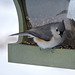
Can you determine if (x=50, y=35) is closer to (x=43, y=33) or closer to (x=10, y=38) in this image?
(x=43, y=33)

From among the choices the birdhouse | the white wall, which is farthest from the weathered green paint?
the white wall

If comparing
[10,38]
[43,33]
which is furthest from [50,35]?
[10,38]

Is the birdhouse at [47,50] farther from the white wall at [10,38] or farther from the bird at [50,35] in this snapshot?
the white wall at [10,38]

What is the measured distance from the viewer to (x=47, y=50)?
1.21m

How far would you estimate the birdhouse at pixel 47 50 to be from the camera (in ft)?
3.80

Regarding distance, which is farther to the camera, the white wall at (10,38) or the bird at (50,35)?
the white wall at (10,38)

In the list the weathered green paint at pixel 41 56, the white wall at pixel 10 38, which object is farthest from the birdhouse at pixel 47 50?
the white wall at pixel 10 38

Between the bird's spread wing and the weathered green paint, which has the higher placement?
the bird's spread wing

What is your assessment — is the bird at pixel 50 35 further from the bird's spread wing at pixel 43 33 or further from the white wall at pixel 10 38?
the white wall at pixel 10 38

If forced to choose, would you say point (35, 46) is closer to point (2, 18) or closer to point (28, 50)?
point (28, 50)

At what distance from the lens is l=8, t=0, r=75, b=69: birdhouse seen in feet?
3.80

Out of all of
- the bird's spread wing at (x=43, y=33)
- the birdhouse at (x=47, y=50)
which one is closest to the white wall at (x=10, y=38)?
the birdhouse at (x=47, y=50)

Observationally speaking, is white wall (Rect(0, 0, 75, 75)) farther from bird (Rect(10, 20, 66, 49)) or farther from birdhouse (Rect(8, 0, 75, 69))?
bird (Rect(10, 20, 66, 49))

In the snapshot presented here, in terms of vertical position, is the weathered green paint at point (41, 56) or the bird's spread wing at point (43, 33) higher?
the bird's spread wing at point (43, 33)
